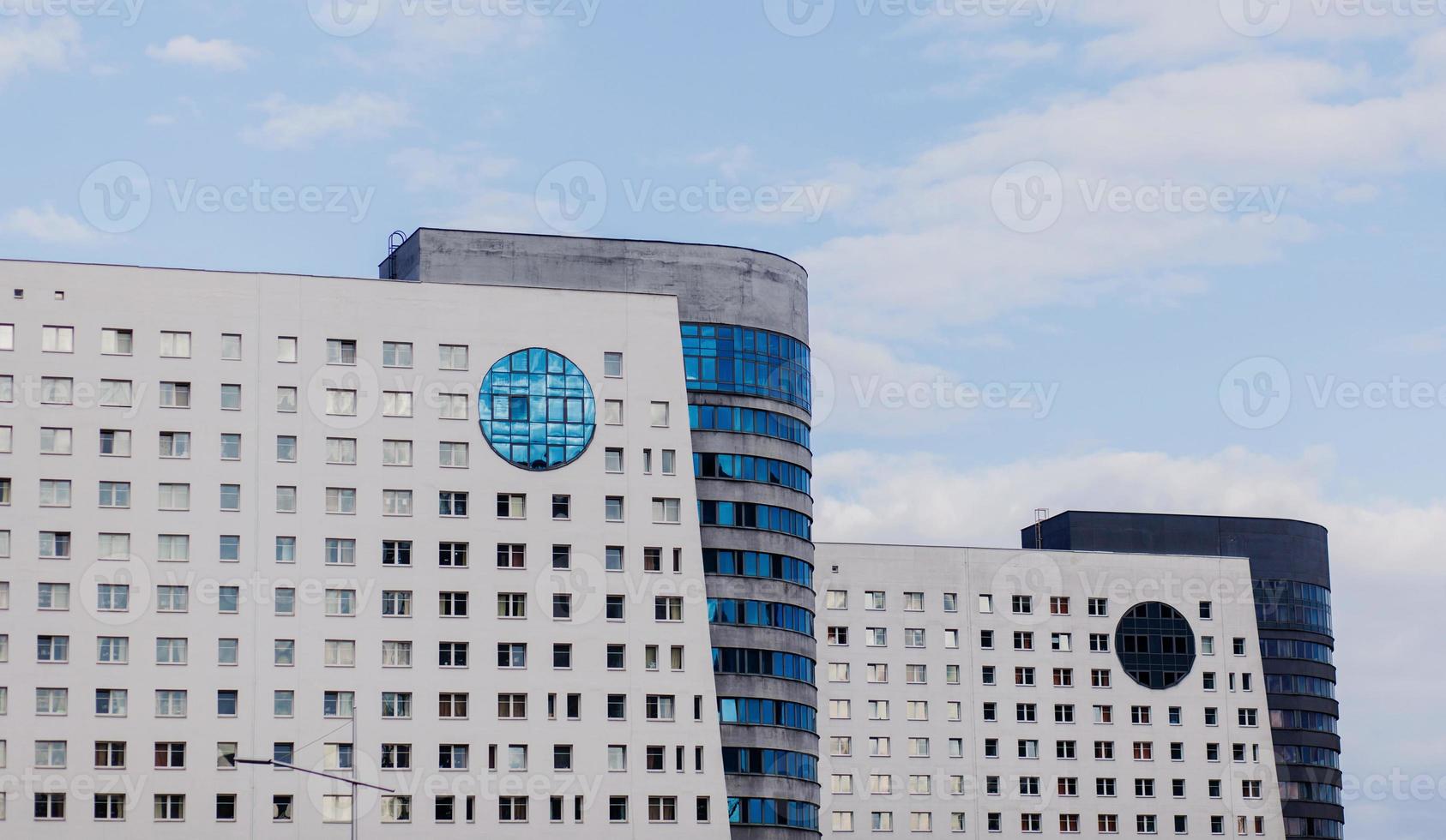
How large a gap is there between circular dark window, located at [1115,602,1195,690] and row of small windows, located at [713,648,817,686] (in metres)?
42.7

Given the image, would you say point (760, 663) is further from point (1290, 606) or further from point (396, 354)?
point (1290, 606)

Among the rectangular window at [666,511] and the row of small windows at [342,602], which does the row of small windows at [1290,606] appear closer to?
the rectangular window at [666,511]

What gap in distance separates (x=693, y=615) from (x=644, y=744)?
7066mm

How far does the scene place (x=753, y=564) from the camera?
111688 millimetres

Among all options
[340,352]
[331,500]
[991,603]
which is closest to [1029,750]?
[991,603]

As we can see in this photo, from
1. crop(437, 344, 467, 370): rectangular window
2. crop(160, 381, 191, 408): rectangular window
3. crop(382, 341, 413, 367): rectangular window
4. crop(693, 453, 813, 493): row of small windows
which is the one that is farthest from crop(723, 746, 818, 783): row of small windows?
crop(160, 381, 191, 408): rectangular window

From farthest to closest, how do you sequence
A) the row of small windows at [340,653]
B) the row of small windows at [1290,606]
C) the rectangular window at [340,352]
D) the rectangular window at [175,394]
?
1. the row of small windows at [1290,606]
2. the rectangular window at [340,352]
3. the rectangular window at [175,394]
4. the row of small windows at [340,653]

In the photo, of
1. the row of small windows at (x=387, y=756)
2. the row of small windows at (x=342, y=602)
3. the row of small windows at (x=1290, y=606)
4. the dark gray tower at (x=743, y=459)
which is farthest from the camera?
the row of small windows at (x=1290, y=606)

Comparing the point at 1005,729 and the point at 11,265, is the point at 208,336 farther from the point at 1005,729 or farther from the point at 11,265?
the point at 1005,729

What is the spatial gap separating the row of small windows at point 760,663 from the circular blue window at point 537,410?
13209 mm

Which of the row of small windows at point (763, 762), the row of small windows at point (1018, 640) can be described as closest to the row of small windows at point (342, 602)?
the row of small windows at point (763, 762)

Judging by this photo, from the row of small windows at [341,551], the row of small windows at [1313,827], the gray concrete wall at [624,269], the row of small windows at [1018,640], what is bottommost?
the row of small windows at [1313,827]

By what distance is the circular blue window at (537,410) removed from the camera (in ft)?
350

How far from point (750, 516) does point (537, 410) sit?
13.2m
